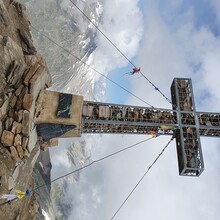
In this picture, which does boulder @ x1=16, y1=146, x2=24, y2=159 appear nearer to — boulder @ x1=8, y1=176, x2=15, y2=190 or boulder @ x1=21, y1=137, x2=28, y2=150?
boulder @ x1=21, y1=137, x2=28, y2=150

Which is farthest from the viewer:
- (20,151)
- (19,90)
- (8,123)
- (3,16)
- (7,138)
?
(3,16)

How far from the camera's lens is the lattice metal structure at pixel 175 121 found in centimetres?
2127

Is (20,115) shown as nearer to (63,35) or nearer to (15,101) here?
(15,101)

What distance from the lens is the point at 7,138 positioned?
16.6 m

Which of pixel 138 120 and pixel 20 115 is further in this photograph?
pixel 138 120

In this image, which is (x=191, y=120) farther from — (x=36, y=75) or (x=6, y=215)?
(x=6, y=215)

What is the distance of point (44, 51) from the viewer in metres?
150

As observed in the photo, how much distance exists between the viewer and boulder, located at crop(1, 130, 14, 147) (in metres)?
16.5

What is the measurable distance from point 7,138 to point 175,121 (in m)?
12.7

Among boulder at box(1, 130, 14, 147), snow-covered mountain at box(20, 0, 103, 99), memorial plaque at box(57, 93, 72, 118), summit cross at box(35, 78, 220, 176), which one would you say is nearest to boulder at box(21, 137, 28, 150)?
boulder at box(1, 130, 14, 147)

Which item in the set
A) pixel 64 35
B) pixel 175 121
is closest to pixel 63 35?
pixel 64 35

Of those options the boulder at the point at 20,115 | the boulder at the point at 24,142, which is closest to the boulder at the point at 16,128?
the boulder at the point at 20,115

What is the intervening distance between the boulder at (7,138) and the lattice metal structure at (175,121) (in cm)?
569

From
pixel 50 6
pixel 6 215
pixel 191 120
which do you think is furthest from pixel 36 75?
pixel 50 6
